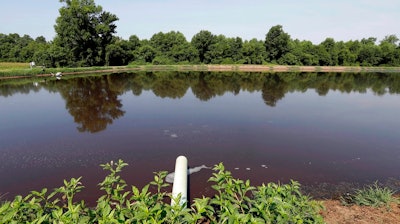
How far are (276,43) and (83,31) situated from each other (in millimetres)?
56571

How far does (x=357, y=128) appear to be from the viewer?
16969 mm

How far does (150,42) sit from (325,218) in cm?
8276

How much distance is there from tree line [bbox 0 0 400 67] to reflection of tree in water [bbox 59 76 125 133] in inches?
1360

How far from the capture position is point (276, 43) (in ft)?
272

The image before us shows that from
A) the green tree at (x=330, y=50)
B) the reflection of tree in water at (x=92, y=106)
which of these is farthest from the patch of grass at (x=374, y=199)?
the green tree at (x=330, y=50)

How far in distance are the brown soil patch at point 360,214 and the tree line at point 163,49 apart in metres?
63.6

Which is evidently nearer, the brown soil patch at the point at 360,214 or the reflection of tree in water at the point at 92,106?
the brown soil patch at the point at 360,214

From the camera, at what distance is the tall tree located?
196ft

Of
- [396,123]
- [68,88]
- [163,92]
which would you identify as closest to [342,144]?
[396,123]

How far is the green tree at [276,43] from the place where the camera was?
82.9 meters

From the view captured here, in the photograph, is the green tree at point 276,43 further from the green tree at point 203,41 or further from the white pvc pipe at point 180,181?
the white pvc pipe at point 180,181

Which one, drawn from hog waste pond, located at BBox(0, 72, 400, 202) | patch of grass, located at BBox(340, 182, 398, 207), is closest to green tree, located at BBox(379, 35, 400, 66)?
hog waste pond, located at BBox(0, 72, 400, 202)

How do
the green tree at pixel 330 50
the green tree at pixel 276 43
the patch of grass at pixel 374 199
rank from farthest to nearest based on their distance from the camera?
the green tree at pixel 330 50, the green tree at pixel 276 43, the patch of grass at pixel 374 199

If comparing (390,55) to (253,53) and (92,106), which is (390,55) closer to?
(253,53)
